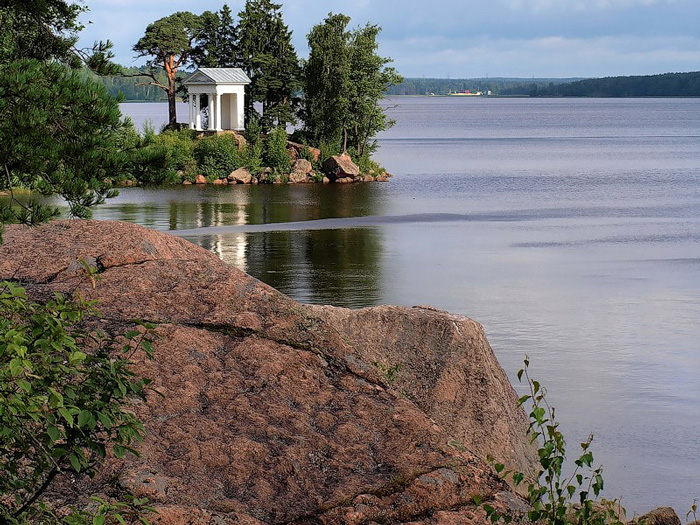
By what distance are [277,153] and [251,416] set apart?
47.3 metres

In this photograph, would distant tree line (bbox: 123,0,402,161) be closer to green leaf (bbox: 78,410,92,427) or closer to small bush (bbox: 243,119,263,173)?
small bush (bbox: 243,119,263,173)

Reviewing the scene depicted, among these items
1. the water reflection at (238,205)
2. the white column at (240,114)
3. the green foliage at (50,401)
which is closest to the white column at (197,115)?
the white column at (240,114)

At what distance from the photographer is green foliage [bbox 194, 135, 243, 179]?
49.9 metres

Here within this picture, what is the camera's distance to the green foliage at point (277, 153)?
51.1 m

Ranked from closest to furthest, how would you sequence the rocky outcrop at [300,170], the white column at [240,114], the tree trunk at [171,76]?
the rocky outcrop at [300,170], the white column at [240,114], the tree trunk at [171,76]

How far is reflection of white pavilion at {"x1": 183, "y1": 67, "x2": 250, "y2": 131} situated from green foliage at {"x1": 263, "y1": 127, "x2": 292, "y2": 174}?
14.8 feet

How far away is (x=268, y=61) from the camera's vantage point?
2238 inches

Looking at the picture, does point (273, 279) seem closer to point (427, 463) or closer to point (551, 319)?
point (551, 319)

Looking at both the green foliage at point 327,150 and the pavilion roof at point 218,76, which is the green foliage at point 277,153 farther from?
the pavilion roof at point 218,76

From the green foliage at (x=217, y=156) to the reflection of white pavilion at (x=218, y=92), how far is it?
434 centimetres

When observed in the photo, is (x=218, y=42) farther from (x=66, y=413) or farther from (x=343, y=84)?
(x=66, y=413)

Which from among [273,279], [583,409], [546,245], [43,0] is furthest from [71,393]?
[546,245]

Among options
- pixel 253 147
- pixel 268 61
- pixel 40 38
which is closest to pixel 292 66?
pixel 268 61

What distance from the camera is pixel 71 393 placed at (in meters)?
3.40
